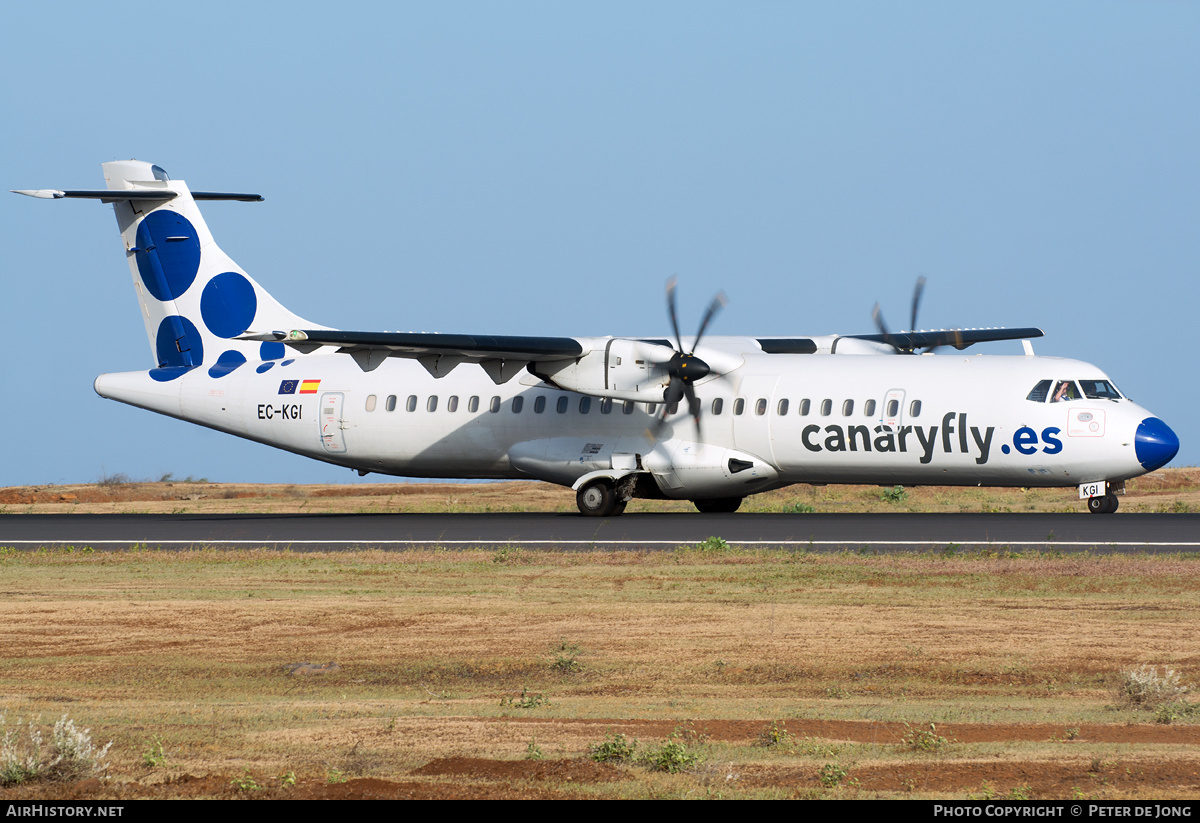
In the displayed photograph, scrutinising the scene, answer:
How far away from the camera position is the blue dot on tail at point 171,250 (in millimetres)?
33125

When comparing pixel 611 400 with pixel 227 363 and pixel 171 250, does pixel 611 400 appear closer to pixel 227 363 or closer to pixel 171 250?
pixel 227 363

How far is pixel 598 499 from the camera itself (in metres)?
28.3

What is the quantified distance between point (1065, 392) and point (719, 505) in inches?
340

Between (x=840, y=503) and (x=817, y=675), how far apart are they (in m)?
28.3

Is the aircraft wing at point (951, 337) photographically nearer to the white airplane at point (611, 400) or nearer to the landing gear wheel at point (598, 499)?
the white airplane at point (611, 400)

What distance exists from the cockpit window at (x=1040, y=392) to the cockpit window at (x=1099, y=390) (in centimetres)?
65

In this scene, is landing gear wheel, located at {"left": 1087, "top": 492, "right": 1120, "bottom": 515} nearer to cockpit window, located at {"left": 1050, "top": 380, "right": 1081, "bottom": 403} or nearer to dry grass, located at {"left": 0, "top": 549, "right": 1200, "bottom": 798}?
cockpit window, located at {"left": 1050, "top": 380, "right": 1081, "bottom": 403}

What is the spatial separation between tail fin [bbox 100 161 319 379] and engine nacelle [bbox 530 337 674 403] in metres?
8.20

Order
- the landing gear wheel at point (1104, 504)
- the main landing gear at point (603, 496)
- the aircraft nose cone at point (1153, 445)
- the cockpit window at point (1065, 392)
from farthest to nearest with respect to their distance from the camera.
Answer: the main landing gear at point (603, 496) < the landing gear wheel at point (1104, 504) < the cockpit window at point (1065, 392) < the aircraft nose cone at point (1153, 445)

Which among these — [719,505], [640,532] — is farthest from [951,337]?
[640,532]

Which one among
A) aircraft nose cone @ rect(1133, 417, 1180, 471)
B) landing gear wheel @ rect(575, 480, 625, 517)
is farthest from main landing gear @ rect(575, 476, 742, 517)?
aircraft nose cone @ rect(1133, 417, 1180, 471)

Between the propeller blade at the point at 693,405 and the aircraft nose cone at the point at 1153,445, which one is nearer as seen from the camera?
the aircraft nose cone at the point at 1153,445

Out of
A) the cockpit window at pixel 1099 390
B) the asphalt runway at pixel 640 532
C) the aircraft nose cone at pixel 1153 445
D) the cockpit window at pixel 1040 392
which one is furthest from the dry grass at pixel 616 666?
the cockpit window at pixel 1099 390

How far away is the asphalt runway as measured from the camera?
69.4ft
